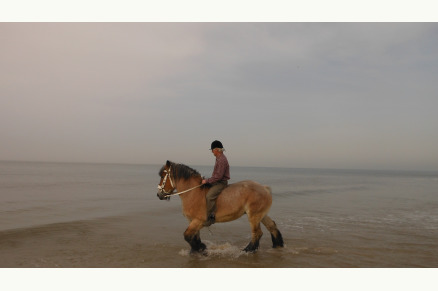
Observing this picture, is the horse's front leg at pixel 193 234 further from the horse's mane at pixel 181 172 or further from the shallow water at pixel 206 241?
the horse's mane at pixel 181 172

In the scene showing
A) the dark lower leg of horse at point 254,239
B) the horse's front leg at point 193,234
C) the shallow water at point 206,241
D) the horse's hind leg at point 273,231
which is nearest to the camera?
the shallow water at point 206,241

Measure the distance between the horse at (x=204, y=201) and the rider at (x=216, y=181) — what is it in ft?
0.30

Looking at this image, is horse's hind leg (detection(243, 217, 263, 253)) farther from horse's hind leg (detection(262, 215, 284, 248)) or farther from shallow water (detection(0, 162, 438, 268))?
horse's hind leg (detection(262, 215, 284, 248))

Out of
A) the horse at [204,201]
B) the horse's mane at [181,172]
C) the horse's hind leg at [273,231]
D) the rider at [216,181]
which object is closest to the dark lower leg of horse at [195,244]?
the horse at [204,201]

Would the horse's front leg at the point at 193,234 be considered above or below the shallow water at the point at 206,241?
above

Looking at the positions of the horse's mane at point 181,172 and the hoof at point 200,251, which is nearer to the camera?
the hoof at point 200,251

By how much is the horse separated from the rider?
0.30 ft

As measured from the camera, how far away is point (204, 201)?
20.3 feet

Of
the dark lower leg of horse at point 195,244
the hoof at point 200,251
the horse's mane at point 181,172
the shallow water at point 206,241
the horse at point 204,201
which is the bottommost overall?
the shallow water at point 206,241

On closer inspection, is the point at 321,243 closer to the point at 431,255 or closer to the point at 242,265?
the point at 431,255

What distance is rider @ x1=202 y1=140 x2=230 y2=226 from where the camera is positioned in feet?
20.2

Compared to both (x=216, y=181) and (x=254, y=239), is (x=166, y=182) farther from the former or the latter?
(x=254, y=239)

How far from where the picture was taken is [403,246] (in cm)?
733

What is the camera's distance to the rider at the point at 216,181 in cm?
614
